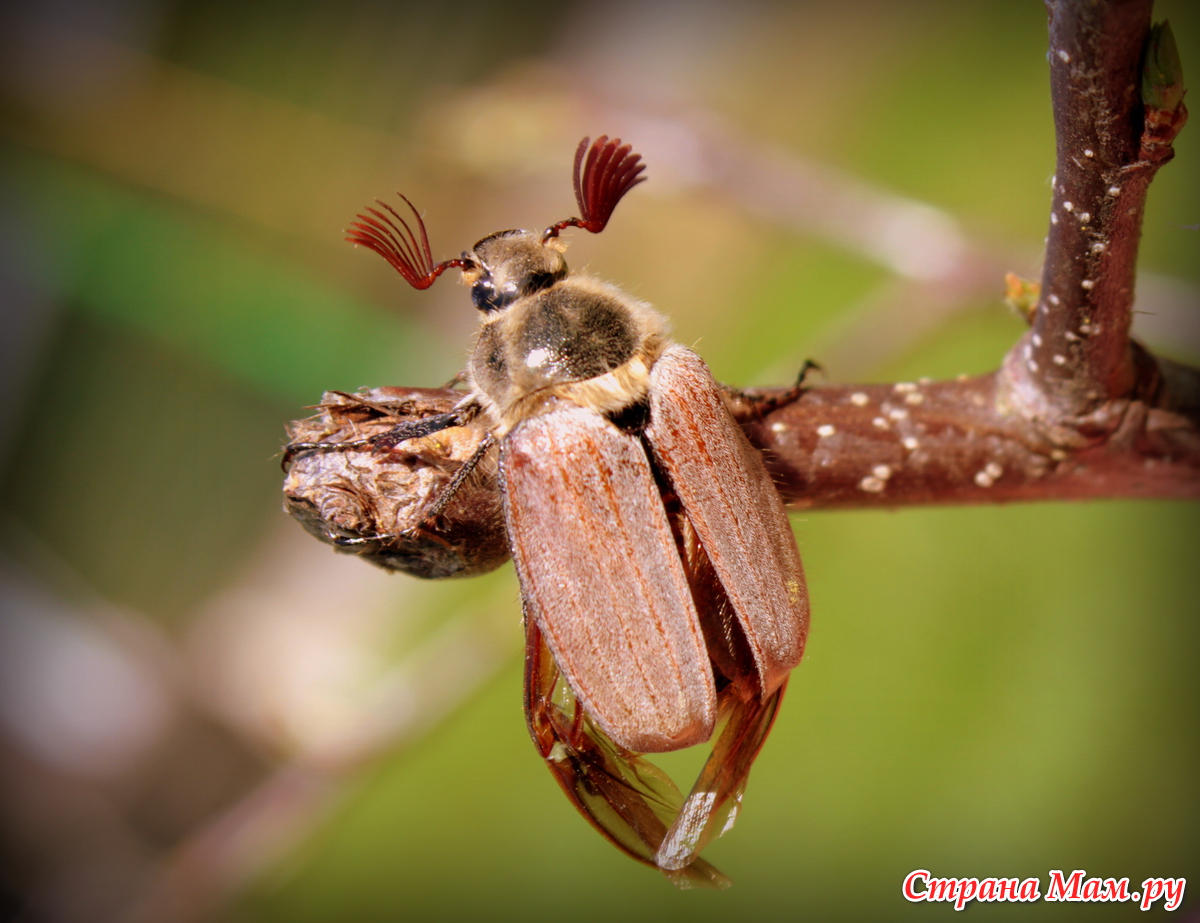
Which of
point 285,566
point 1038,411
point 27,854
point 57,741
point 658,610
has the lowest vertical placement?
point 27,854

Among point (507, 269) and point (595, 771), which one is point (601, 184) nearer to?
point (507, 269)

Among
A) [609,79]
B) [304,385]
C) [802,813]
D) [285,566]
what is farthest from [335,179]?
[802,813]

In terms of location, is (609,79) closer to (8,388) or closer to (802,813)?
(8,388)

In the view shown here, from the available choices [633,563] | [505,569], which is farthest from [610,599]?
[505,569]

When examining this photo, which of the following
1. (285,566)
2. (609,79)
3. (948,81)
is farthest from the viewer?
(609,79)

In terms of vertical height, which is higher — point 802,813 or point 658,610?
point 802,813

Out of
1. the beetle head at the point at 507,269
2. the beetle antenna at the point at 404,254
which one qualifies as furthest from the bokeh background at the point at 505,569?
the beetle antenna at the point at 404,254

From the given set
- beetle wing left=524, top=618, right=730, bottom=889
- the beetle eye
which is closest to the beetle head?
the beetle eye
